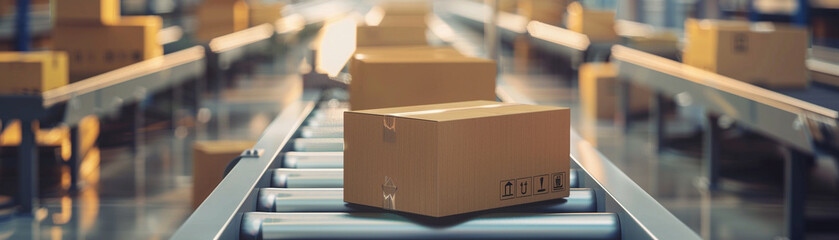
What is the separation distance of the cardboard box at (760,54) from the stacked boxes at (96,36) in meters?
3.74

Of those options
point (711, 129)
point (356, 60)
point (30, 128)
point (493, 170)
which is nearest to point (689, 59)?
point (711, 129)

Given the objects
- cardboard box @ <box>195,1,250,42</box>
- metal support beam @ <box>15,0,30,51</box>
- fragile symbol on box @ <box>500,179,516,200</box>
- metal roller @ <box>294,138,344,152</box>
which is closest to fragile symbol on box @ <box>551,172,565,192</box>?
fragile symbol on box @ <box>500,179,516,200</box>

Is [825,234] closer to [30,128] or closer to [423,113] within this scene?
[423,113]

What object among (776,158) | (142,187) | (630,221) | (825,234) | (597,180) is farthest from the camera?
(776,158)

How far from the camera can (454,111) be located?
1.91 m

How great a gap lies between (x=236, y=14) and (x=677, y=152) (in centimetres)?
608

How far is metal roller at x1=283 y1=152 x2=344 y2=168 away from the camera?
2573mm

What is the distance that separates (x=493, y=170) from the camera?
6.05 ft

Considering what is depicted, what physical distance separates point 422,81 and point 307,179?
747mm

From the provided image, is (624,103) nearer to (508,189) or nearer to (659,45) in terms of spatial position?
(659,45)

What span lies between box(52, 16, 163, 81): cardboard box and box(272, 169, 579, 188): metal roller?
165 inches

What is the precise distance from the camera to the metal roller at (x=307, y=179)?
2285 millimetres

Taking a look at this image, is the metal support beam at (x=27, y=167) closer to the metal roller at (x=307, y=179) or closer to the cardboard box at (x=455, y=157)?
the metal roller at (x=307, y=179)

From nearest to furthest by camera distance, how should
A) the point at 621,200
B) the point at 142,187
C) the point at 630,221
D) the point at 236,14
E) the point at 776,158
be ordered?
the point at 630,221 < the point at 621,200 < the point at 142,187 < the point at 776,158 < the point at 236,14
